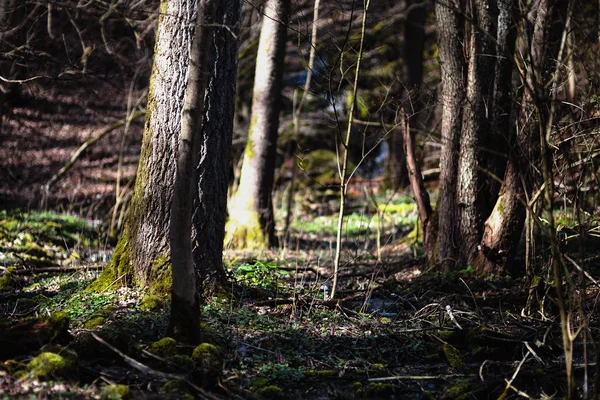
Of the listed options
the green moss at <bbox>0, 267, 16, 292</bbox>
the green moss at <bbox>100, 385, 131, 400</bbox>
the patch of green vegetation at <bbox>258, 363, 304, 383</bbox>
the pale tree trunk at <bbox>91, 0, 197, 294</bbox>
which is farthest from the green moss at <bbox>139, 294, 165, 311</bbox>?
the green moss at <bbox>0, 267, 16, 292</bbox>

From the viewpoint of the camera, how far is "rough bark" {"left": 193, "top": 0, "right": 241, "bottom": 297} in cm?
558

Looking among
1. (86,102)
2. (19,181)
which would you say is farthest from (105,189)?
(86,102)

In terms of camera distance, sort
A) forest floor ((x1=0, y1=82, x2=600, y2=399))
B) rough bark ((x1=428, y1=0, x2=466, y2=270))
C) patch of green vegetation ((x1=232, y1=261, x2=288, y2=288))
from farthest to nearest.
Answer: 1. rough bark ((x1=428, y1=0, x2=466, y2=270))
2. patch of green vegetation ((x1=232, y1=261, x2=288, y2=288))
3. forest floor ((x1=0, y1=82, x2=600, y2=399))

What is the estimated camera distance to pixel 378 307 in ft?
21.0

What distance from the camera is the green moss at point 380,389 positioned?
447 centimetres

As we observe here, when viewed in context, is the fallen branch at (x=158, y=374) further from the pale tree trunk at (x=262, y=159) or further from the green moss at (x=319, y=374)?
the pale tree trunk at (x=262, y=159)

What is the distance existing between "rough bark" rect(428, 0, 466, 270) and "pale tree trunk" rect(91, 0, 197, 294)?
3446 millimetres

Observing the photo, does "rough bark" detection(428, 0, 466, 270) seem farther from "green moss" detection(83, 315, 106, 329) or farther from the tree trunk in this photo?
"green moss" detection(83, 315, 106, 329)

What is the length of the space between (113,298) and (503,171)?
4.64m

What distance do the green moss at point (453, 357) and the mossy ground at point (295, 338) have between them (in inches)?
0.4

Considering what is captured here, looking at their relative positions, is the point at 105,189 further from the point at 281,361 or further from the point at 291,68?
the point at 281,361

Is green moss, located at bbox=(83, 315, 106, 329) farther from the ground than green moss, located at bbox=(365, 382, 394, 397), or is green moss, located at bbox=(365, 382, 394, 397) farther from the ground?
green moss, located at bbox=(83, 315, 106, 329)

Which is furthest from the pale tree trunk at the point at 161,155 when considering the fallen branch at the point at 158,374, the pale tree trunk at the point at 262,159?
the pale tree trunk at the point at 262,159

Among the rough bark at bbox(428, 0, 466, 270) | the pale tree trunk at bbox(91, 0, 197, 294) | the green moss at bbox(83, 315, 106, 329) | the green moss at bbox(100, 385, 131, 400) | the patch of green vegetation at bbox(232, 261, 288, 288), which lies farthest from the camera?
the rough bark at bbox(428, 0, 466, 270)
